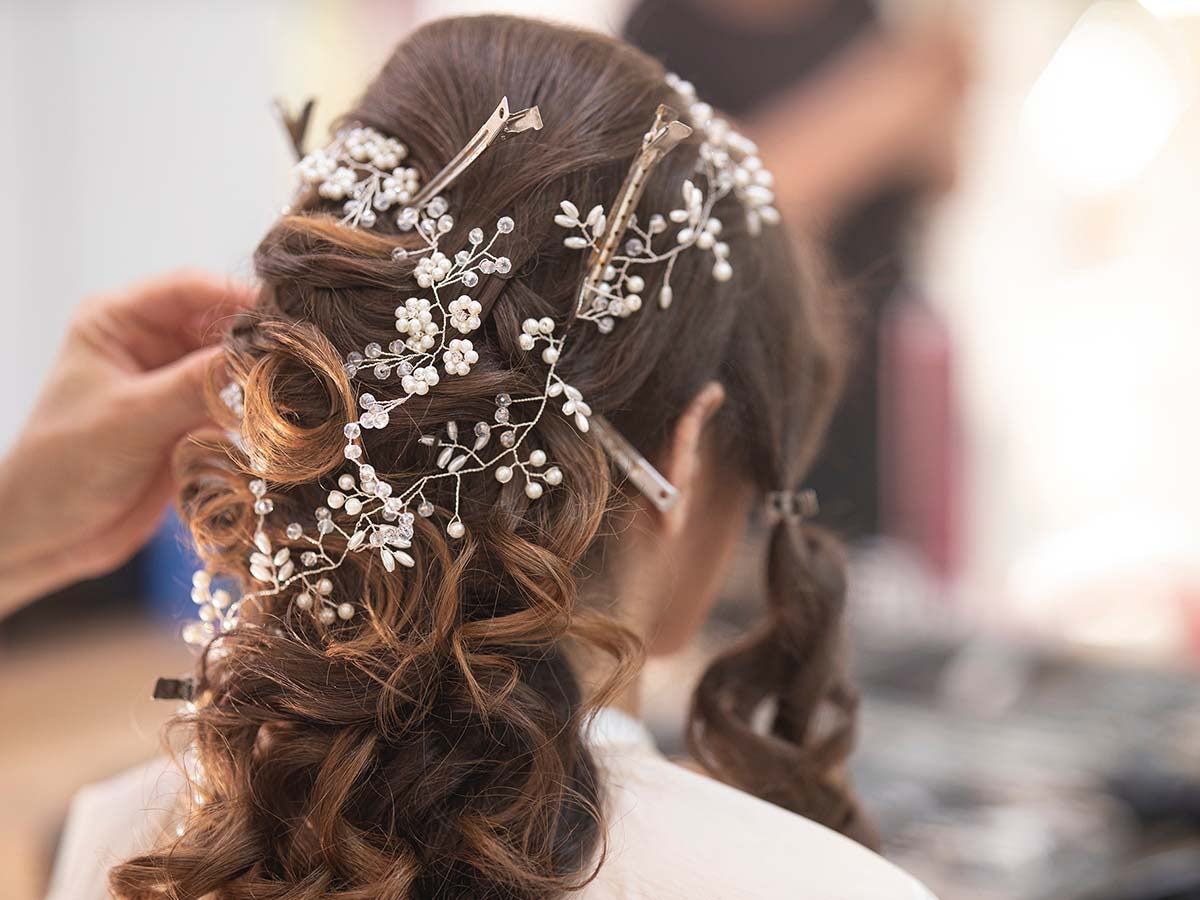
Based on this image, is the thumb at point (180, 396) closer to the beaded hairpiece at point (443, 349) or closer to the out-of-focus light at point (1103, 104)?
the beaded hairpiece at point (443, 349)

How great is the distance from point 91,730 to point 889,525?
4.80ft

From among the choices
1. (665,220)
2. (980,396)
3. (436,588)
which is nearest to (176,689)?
(436,588)

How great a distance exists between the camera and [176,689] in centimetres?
64

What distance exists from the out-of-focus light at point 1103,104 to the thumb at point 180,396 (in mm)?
1366

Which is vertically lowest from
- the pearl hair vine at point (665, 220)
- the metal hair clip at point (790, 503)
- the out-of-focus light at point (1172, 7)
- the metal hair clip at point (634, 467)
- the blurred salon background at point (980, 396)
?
the blurred salon background at point (980, 396)

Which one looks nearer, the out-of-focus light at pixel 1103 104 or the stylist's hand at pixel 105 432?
the stylist's hand at pixel 105 432

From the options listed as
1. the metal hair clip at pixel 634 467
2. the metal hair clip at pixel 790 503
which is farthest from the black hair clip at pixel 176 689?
the metal hair clip at pixel 790 503

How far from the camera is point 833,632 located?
81 cm

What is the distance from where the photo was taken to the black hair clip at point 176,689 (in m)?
0.63

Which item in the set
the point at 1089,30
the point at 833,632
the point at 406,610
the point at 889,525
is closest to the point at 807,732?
the point at 833,632

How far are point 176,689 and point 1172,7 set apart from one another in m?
1.56

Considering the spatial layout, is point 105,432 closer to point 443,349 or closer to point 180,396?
point 180,396

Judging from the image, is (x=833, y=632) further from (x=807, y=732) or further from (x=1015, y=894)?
(x=1015, y=894)

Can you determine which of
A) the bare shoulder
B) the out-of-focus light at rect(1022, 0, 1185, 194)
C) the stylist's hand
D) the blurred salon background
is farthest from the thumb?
the out-of-focus light at rect(1022, 0, 1185, 194)
